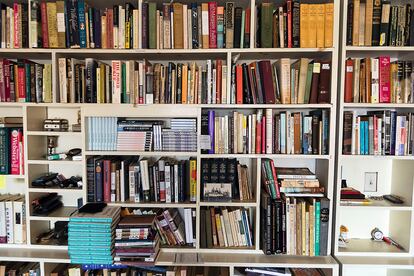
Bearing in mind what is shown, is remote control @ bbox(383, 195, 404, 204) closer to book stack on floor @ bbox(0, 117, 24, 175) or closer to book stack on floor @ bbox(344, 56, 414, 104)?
book stack on floor @ bbox(344, 56, 414, 104)

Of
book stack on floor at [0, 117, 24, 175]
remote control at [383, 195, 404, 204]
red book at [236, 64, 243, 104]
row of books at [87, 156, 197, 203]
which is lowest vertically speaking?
remote control at [383, 195, 404, 204]

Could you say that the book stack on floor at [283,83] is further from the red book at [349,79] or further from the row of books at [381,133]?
the row of books at [381,133]

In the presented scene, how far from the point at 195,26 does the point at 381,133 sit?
1.33 m

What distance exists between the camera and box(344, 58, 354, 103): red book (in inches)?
66.9

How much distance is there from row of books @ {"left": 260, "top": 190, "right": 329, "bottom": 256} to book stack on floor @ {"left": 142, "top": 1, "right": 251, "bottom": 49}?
3.33 ft

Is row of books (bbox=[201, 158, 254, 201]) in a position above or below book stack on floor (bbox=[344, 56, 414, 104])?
below

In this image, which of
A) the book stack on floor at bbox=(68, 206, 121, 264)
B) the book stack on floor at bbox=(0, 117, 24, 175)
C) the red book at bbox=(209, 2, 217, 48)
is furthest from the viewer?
the book stack on floor at bbox=(0, 117, 24, 175)

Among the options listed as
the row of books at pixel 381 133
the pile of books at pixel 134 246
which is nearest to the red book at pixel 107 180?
the pile of books at pixel 134 246

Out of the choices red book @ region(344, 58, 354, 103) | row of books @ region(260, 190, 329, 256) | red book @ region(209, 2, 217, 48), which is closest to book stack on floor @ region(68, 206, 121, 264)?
row of books @ region(260, 190, 329, 256)

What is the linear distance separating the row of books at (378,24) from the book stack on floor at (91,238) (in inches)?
71.3

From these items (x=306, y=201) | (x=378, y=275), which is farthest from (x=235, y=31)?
(x=378, y=275)

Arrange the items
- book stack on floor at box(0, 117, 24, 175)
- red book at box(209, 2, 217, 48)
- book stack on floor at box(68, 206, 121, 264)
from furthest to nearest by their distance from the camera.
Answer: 1. book stack on floor at box(0, 117, 24, 175)
2. red book at box(209, 2, 217, 48)
3. book stack on floor at box(68, 206, 121, 264)

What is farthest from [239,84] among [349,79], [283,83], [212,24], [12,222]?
[12,222]

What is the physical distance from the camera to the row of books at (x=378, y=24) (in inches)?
65.2
